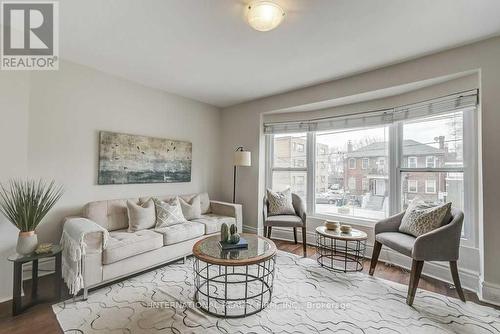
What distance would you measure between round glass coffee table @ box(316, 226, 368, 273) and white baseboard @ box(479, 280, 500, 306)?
1061mm

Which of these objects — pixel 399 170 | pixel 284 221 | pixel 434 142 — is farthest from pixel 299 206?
pixel 434 142

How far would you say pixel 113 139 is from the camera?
3.12 meters

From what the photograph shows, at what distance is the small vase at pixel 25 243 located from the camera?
200 centimetres

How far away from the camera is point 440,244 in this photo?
7.00 ft

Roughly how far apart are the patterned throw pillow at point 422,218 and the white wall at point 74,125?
132 inches

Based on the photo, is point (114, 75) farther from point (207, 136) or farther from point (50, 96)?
point (207, 136)

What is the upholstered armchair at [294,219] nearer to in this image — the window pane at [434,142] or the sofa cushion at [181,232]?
the sofa cushion at [181,232]

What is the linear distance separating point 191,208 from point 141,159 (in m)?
1.05

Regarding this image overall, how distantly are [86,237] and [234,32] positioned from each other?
93.4 inches

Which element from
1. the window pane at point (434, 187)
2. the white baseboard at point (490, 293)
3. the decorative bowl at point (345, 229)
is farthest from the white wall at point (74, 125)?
the white baseboard at point (490, 293)

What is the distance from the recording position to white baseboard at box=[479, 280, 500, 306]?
212 centimetres

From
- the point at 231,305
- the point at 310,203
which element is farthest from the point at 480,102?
the point at 231,305

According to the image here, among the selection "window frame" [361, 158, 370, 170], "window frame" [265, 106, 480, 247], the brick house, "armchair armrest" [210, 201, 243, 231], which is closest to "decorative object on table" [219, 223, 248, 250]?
"armchair armrest" [210, 201, 243, 231]

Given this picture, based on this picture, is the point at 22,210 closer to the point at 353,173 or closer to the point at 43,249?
the point at 43,249
